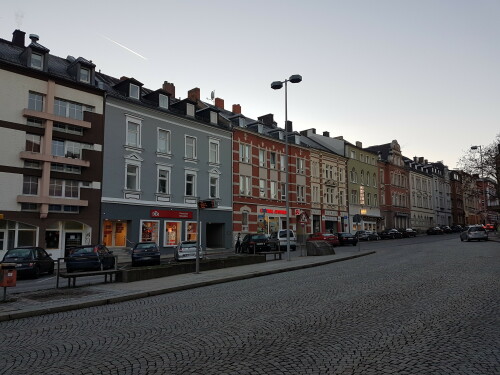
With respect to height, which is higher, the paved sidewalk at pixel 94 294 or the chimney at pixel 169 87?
the chimney at pixel 169 87

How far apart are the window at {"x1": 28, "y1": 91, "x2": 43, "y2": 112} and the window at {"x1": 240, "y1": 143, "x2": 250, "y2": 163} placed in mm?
20037

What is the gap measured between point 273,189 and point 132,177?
18.6 meters

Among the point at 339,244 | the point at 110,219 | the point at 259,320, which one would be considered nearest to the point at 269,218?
the point at 339,244

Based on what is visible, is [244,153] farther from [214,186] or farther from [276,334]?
[276,334]

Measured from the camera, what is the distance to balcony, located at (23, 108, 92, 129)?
26258 millimetres

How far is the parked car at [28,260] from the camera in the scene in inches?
746

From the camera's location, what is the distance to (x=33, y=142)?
26781 mm

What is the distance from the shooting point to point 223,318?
820 centimetres

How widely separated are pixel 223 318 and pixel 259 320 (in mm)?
800

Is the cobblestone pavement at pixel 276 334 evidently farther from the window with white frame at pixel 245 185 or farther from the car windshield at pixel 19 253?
the window with white frame at pixel 245 185

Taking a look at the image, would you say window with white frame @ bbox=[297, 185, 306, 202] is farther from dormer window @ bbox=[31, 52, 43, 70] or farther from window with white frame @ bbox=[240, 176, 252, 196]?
dormer window @ bbox=[31, 52, 43, 70]

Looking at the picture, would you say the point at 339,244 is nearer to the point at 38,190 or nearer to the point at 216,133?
the point at 216,133

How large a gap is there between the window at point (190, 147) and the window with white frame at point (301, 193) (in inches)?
681

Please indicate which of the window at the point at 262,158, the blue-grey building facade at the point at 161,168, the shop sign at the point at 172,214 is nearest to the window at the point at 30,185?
the blue-grey building facade at the point at 161,168
